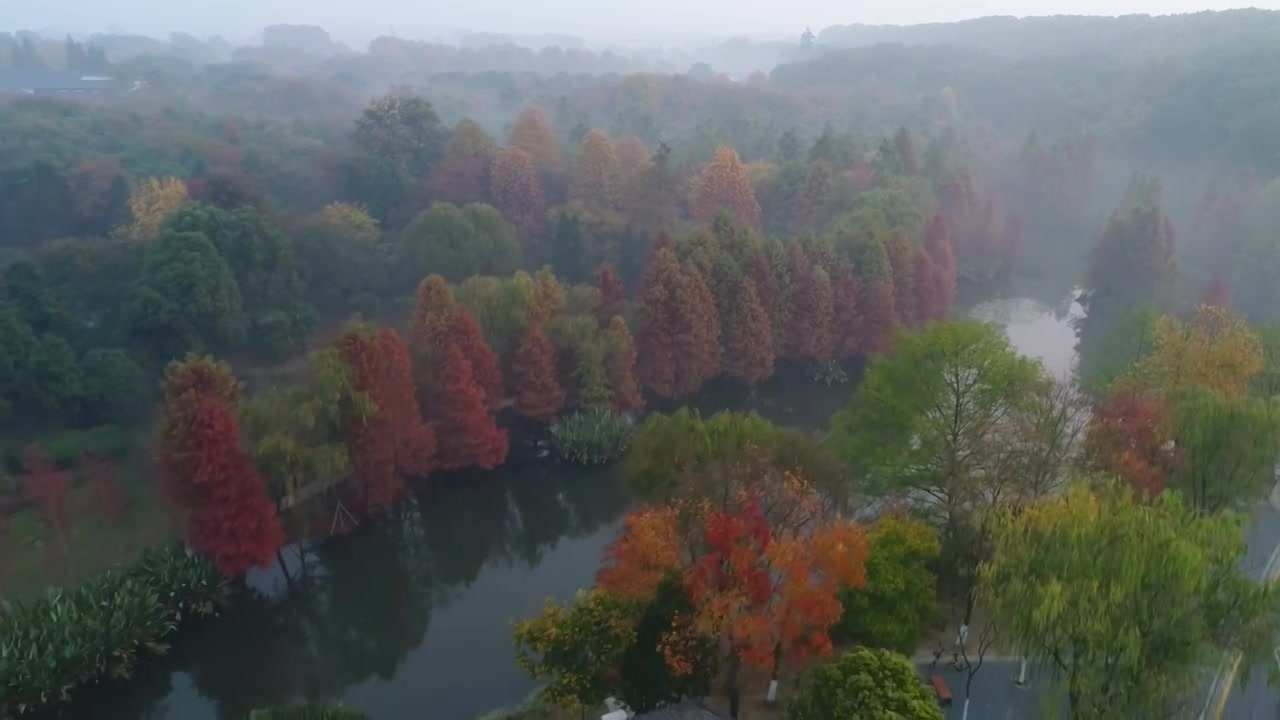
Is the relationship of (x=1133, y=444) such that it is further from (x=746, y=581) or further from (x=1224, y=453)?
(x=746, y=581)

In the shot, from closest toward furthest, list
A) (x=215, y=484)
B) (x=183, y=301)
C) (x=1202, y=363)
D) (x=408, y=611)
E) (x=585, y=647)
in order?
(x=585, y=647) → (x=215, y=484) → (x=408, y=611) → (x=1202, y=363) → (x=183, y=301)

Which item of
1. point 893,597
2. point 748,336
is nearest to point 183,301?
point 748,336

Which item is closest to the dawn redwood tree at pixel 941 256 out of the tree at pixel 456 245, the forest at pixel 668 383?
the forest at pixel 668 383

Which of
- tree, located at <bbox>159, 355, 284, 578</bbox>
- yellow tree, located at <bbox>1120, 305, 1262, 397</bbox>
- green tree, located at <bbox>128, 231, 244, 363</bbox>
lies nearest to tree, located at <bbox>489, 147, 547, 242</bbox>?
green tree, located at <bbox>128, 231, 244, 363</bbox>

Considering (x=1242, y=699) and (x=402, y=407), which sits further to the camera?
(x=402, y=407)

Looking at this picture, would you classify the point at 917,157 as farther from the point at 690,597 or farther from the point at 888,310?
the point at 690,597

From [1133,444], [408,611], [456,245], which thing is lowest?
[408,611]
